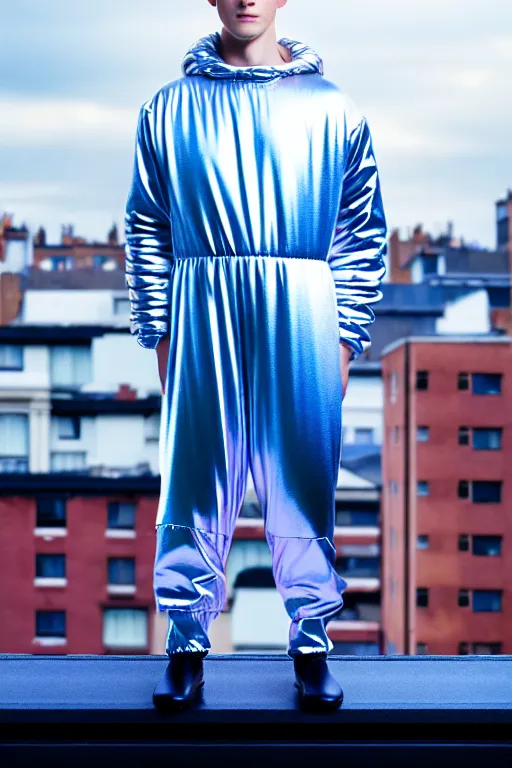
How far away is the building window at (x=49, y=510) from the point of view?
4.20 metres

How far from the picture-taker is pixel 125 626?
4.59 m

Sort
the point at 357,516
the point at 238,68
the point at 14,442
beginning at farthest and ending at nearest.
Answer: the point at 357,516 < the point at 14,442 < the point at 238,68

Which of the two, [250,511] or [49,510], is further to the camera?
[49,510]

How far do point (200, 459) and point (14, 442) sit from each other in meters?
2.57

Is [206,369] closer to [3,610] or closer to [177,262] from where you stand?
[177,262]

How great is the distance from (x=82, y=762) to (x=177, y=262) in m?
0.89

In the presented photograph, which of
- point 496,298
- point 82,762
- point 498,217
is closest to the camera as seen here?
point 82,762

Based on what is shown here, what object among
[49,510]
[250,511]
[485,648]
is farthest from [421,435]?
[49,510]

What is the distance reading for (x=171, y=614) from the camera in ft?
5.67

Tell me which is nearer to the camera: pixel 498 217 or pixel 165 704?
pixel 165 704

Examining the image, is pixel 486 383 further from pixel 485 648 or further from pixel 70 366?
pixel 70 366

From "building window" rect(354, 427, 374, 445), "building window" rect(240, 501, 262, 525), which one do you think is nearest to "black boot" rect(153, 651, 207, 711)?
"building window" rect(240, 501, 262, 525)

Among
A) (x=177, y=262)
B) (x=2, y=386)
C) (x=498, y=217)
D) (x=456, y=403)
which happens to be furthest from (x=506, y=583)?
(x=177, y=262)

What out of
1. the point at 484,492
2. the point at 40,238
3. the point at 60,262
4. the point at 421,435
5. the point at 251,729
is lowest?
the point at 251,729
